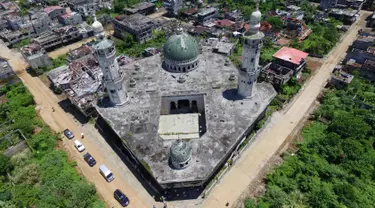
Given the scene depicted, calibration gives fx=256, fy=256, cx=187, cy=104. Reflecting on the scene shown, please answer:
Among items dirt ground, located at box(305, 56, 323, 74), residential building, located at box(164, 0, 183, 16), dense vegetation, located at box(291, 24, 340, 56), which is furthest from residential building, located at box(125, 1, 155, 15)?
dirt ground, located at box(305, 56, 323, 74)

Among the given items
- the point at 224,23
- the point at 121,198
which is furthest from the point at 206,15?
the point at 121,198

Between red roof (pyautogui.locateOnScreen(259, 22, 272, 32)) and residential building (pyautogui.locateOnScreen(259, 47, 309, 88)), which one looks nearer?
residential building (pyautogui.locateOnScreen(259, 47, 309, 88))

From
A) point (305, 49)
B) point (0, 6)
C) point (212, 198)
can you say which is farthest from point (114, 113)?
point (0, 6)

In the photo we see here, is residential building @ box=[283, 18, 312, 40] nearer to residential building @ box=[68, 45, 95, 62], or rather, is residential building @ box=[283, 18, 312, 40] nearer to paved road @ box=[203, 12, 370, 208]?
paved road @ box=[203, 12, 370, 208]

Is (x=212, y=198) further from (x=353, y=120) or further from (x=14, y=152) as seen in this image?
(x=14, y=152)

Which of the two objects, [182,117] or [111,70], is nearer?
[111,70]

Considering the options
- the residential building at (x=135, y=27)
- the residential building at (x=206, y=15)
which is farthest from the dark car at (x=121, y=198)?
the residential building at (x=206, y=15)

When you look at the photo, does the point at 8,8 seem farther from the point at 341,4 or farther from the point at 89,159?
the point at 341,4
